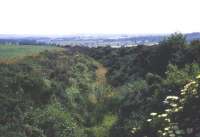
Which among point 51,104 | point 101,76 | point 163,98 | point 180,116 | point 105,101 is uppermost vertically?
point 163,98

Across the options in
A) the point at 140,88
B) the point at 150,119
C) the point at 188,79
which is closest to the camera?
the point at 150,119

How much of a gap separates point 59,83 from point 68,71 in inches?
215

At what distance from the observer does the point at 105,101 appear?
32.1 m

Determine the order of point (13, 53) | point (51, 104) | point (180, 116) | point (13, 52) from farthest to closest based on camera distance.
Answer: point (13, 52), point (13, 53), point (51, 104), point (180, 116)

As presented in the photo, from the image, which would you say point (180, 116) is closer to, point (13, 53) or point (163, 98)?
point (163, 98)

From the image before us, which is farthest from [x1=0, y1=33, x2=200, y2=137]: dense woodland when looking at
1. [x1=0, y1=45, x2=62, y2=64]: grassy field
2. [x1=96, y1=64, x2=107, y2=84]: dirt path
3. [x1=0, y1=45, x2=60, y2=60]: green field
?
[x1=0, y1=45, x2=60, y2=60]: green field

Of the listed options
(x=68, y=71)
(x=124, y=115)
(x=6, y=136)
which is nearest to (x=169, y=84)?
(x=124, y=115)

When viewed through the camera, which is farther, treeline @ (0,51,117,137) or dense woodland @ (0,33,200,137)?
treeline @ (0,51,117,137)

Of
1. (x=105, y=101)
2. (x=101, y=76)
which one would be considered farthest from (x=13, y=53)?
(x=105, y=101)

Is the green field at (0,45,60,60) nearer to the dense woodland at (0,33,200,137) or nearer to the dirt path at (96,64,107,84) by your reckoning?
the dense woodland at (0,33,200,137)

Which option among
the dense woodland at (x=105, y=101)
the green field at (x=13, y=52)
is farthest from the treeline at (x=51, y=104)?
the green field at (x=13, y=52)

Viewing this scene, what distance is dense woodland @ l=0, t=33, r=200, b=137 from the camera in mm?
20759

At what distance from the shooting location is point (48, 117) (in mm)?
24234

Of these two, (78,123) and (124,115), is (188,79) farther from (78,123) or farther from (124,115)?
(78,123)
